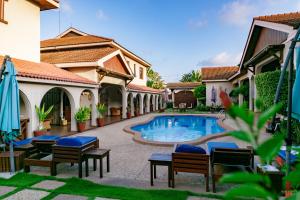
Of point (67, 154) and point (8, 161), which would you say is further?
point (8, 161)

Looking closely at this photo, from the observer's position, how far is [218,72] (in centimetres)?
3216

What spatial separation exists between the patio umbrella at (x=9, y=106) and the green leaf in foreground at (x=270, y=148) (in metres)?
7.24

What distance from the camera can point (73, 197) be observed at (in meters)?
4.95

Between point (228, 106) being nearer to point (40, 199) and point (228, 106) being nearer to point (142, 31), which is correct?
point (40, 199)

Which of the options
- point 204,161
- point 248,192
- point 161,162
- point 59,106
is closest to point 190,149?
point 204,161

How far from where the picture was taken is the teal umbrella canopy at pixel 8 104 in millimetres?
6426

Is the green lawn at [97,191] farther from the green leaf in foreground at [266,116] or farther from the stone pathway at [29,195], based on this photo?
the green leaf in foreground at [266,116]

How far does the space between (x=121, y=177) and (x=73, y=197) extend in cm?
161

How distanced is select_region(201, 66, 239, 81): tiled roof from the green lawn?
2664cm

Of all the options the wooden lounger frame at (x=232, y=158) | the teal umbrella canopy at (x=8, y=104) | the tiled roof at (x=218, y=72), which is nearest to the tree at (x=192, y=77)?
the tiled roof at (x=218, y=72)

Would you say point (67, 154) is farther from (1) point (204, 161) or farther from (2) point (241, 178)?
(2) point (241, 178)

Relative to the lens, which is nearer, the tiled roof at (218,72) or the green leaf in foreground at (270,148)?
the green leaf in foreground at (270,148)

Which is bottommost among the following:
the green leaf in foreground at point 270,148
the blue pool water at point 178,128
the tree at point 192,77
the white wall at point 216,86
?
the blue pool water at point 178,128

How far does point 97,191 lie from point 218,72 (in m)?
29.9
